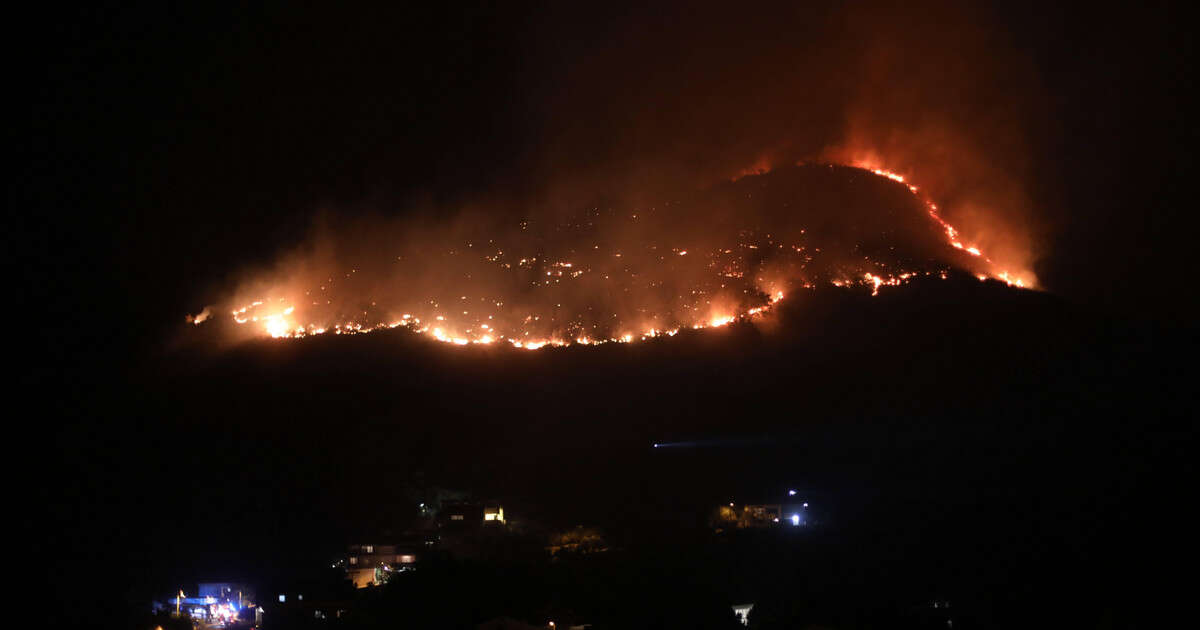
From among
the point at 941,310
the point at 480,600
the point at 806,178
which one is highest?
the point at 806,178

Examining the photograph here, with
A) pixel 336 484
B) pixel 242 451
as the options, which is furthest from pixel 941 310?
pixel 242 451

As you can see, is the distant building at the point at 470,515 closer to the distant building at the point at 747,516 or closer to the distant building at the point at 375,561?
the distant building at the point at 375,561

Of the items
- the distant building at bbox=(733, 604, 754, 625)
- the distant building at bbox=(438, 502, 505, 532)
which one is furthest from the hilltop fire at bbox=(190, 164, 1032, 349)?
the distant building at bbox=(733, 604, 754, 625)

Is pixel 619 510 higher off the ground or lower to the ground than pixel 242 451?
lower

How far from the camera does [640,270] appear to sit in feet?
135

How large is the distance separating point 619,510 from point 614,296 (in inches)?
584

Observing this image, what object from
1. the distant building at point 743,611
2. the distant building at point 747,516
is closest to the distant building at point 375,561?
the distant building at point 747,516

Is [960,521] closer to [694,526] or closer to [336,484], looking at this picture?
[694,526]

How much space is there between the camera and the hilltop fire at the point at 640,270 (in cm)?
3875

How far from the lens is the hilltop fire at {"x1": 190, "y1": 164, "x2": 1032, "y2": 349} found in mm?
38750

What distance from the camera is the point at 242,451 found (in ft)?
103

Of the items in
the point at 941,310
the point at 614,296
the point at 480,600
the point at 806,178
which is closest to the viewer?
the point at 480,600

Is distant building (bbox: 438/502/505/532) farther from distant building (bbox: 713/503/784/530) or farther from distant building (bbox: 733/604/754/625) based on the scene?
distant building (bbox: 733/604/754/625)

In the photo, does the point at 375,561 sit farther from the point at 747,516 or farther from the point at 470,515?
the point at 747,516
